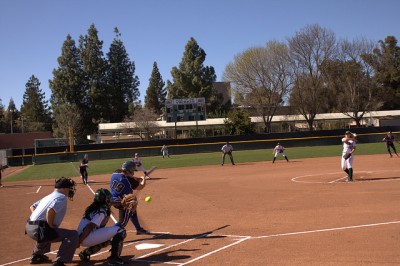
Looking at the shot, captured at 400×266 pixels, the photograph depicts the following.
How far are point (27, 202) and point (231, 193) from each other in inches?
351

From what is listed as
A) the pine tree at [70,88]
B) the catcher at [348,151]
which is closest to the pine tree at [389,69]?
the pine tree at [70,88]

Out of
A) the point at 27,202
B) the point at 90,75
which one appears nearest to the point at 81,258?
the point at 27,202

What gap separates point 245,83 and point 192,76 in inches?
479

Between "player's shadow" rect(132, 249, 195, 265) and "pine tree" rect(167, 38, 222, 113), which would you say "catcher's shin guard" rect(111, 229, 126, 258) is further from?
"pine tree" rect(167, 38, 222, 113)

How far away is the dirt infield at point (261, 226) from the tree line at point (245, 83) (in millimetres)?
44399

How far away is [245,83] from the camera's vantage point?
217 ft

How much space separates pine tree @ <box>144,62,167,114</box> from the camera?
10206 centimetres

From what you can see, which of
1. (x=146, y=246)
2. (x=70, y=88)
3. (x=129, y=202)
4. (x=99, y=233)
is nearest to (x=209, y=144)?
(x=70, y=88)

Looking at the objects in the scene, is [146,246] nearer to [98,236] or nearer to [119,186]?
[119,186]

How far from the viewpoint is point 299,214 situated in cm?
1078

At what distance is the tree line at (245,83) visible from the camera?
62250mm

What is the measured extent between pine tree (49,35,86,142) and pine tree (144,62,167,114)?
87.3 ft

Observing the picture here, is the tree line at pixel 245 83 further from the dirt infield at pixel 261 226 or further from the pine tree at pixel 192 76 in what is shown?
the dirt infield at pixel 261 226

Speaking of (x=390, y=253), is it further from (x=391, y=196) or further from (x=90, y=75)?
(x=90, y=75)
